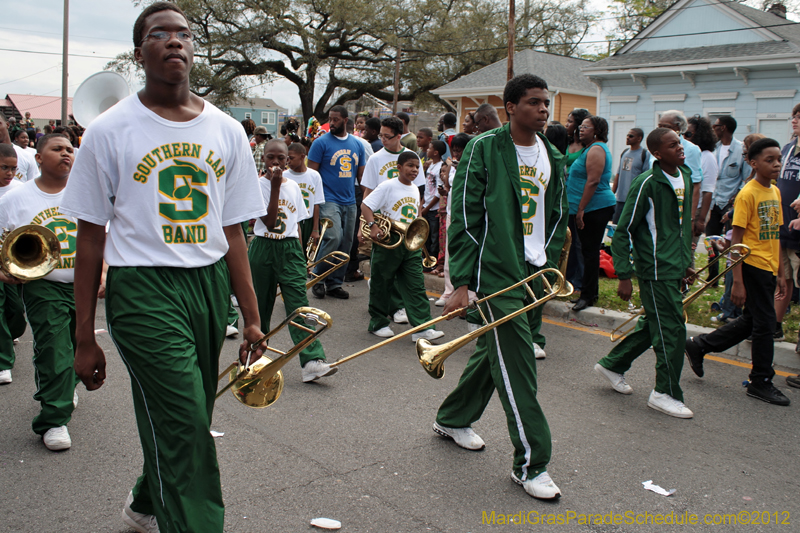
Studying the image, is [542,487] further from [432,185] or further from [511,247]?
[432,185]

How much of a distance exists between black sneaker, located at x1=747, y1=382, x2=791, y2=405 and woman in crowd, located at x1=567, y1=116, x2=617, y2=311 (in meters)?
2.62

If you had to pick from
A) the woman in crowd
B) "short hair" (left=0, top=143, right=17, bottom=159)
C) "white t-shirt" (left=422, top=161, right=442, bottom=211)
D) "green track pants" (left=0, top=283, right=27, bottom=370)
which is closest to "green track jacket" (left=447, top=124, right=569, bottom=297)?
"green track pants" (left=0, top=283, right=27, bottom=370)

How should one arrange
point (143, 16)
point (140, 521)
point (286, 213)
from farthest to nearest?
point (286, 213), point (140, 521), point (143, 16)

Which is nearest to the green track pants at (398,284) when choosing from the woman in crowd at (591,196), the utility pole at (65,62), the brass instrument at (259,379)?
the woman in crowd at (591,196)

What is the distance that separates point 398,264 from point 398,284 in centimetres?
23

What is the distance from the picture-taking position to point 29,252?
4492 millimetres

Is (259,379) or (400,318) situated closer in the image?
(259,379)

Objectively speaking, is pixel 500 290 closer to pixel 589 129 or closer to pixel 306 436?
pixel 306 436

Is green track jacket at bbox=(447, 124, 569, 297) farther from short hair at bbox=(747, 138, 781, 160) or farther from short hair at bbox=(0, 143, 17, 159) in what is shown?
short hair at bbox=(0, 143, 17, 159)

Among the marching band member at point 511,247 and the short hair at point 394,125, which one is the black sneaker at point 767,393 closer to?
the marching band member at point 511,247

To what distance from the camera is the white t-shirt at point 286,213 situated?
610 centimetres

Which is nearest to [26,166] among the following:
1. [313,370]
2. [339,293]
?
[339,293]

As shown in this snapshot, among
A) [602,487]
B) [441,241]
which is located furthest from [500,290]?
[441,241]

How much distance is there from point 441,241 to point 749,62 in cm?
1302
